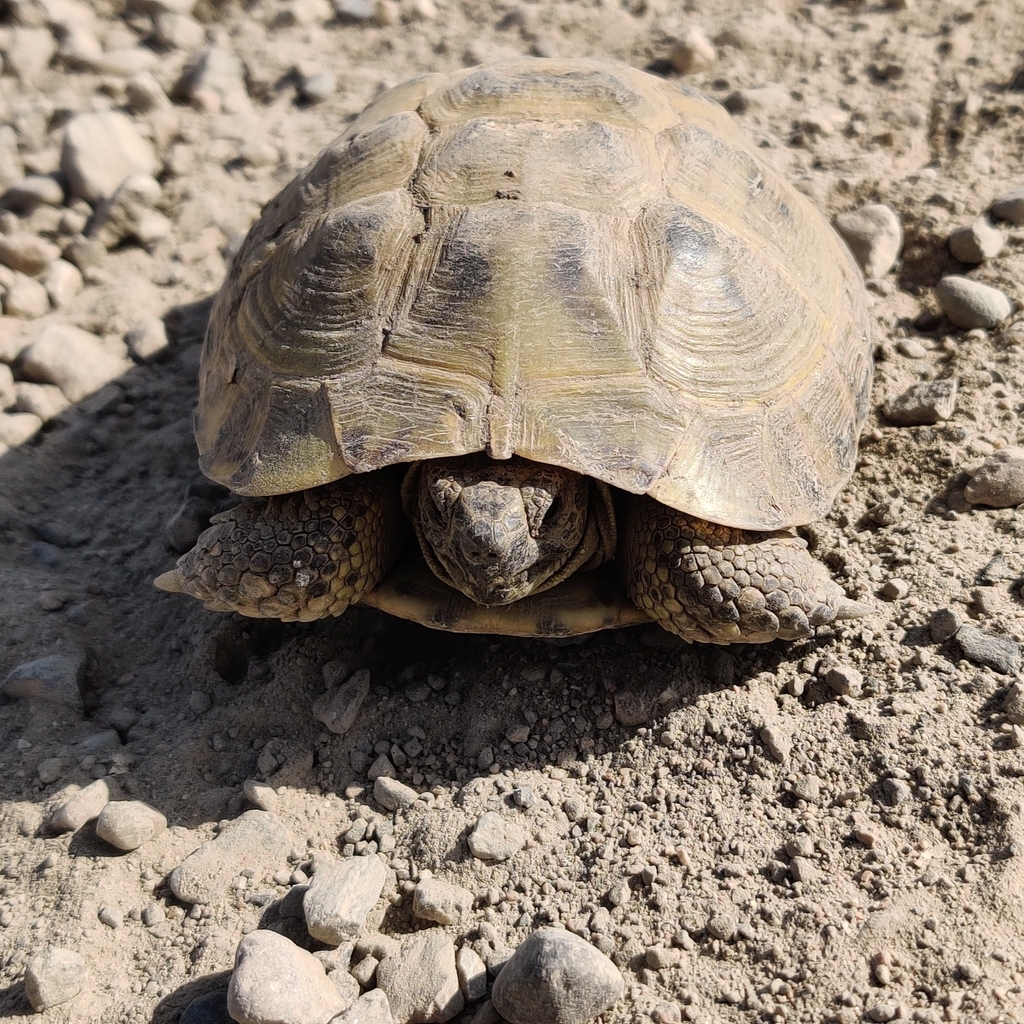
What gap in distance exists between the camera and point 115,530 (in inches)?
168

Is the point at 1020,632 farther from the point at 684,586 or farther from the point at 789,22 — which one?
the point at 789,22

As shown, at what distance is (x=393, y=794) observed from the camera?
3.09 metres

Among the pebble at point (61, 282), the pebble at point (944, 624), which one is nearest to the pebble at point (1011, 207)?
the pebble at point (944, 624)

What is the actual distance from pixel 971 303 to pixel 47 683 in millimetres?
3879

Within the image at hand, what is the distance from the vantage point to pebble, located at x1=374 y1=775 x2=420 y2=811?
3076mm

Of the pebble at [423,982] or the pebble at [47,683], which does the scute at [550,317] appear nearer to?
the pebble at [47,683]

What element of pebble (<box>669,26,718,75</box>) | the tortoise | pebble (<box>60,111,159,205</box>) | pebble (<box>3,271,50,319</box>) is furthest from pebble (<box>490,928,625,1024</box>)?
pebble (<box>669,26,718,75</box>)

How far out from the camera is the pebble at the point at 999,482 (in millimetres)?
3494

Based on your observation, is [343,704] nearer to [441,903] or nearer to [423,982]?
[441,903]

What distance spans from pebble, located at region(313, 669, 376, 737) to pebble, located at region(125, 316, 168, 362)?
2402 millimetres

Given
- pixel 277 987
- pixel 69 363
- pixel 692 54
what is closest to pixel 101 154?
pixel 69 363

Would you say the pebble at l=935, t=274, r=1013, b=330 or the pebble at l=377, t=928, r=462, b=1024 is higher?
the pebble at l=935, t=274, r=1013, b=330

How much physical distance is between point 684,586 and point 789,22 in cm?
456

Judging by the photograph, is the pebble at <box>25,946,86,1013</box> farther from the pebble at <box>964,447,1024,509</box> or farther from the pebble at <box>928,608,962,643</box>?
the pebble at <box>964,447,1024,509</box>
